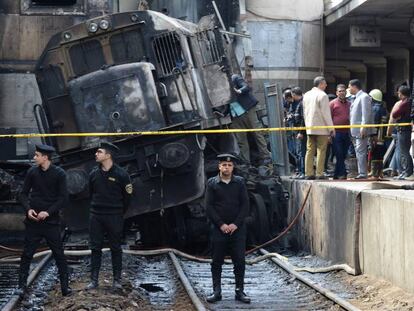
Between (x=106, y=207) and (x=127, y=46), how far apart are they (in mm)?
4302

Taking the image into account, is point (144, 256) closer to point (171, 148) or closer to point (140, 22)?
point (171, 148)

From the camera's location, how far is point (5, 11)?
19.4 m

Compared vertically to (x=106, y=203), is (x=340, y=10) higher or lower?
higher

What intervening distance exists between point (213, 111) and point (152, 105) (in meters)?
1.40

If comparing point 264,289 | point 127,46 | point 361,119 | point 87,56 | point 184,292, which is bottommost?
point 264,289

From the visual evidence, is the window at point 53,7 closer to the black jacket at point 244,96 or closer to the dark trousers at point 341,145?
the black jacket at point 244,96

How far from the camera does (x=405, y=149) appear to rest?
13.5 meters

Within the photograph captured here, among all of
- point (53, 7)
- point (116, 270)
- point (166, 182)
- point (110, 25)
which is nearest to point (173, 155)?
point (166, 182)

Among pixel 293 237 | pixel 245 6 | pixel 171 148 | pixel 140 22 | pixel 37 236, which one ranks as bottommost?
pixel 293 237

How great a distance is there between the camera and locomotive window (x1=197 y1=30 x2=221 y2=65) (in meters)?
14.5

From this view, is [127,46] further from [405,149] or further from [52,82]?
[405,149]

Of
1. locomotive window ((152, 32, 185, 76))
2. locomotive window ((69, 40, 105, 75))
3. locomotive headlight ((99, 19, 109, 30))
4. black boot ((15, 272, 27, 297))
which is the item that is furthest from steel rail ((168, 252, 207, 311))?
locomotive headlight ((99, 19, 109, 30))

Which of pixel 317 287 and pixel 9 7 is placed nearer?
pixel 317 287

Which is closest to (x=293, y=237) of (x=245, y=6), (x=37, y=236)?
(x=37, y=236)
